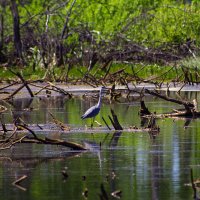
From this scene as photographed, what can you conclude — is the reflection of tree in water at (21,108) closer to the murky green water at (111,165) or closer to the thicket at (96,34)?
the murky green water at (111,165)

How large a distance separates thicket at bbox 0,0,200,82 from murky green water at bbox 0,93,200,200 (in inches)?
589

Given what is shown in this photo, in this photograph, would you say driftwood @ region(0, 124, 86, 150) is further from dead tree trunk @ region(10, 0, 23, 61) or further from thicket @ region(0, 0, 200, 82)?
dead tree trunk @ region(10, 0, 23, 61)

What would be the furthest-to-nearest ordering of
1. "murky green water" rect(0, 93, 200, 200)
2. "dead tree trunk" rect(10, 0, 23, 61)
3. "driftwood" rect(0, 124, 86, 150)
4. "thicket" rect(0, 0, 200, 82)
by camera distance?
"dead tree trunk" rect(10, 0, 23, 61) < "thicket" rect(0, 0, 200, 82) < "driftwood" rect(0, 124, 86, 150) < "murky green water" rect(0, 93, 200, 200)

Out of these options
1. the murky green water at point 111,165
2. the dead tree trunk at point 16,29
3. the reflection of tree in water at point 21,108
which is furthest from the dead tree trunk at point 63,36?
the murky green water at point 111,165

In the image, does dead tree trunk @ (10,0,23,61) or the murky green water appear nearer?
the murky green water

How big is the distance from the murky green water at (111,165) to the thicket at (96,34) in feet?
49.1

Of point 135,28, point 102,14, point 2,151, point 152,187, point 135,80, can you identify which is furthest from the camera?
point 102,14

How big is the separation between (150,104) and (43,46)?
11.1 m

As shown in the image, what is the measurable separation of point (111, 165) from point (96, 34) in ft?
72.2

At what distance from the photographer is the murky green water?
996 centimetres

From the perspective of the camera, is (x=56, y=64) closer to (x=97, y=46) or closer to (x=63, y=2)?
(x=97, y=46)

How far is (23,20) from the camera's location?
38062mm

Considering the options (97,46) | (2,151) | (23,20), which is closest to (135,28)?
(97,46)

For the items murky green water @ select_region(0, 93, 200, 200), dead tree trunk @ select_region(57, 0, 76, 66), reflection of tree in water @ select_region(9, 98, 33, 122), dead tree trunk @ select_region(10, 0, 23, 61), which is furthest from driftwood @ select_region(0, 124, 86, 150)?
dead tree trunk @ select_region(10, 0, 23, 61)
